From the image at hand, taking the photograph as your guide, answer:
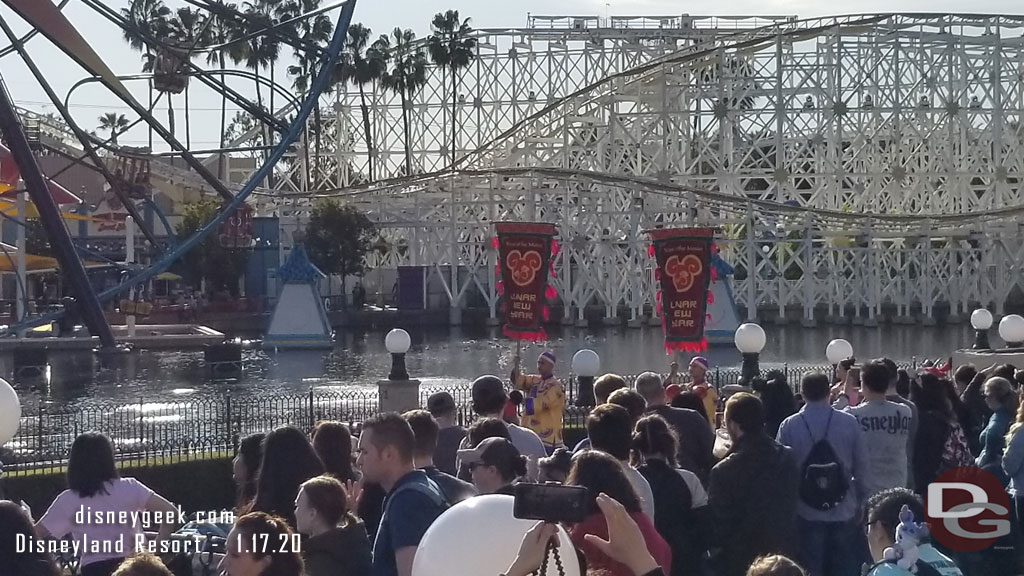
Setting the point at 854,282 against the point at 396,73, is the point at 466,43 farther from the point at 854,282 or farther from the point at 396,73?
the point at 854,282

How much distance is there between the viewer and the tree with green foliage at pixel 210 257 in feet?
166

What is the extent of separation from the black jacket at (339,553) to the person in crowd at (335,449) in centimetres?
104

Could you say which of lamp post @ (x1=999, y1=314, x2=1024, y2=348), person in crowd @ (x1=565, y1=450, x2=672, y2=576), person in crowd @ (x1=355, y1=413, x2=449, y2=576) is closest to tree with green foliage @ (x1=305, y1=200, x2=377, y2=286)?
lamp post @ (x1=999, y1=314, x2=1024, y2=348)

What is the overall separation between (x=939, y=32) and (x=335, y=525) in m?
44.1

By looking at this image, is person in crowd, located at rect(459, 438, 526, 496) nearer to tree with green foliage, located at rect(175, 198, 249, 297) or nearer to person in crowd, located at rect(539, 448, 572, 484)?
person in crowd, located at rect(539, 448, 572, 484)

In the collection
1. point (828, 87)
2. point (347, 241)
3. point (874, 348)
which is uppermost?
point (828, 87)

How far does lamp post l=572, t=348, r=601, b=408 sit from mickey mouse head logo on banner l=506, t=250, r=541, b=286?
3.78ft

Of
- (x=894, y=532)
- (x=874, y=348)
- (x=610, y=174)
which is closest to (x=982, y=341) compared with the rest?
(x=894, y=532)

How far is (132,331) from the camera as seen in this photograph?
35344 mm

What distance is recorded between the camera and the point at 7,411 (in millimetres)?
7180

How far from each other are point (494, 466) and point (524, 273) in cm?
979

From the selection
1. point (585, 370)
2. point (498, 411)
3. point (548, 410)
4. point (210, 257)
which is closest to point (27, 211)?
point (210, 257)

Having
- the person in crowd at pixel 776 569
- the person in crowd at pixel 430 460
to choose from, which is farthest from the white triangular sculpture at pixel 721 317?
the person in crowd at pixel 776 569

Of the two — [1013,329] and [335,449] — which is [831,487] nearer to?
[335,449]
